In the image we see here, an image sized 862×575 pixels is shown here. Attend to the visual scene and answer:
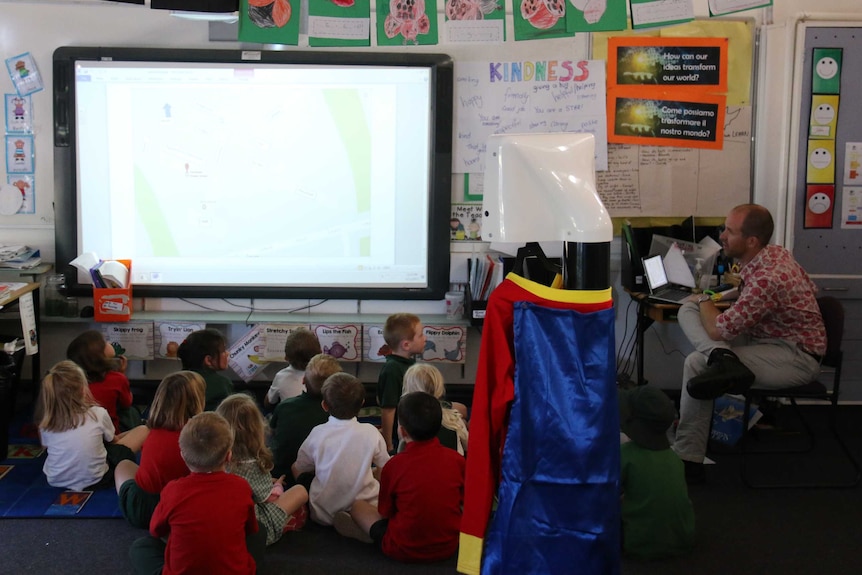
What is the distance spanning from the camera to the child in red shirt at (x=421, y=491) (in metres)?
2.57

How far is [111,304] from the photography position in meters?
4.15

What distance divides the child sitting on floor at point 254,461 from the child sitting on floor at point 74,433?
0.74 m

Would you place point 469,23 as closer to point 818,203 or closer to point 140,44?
point 140,44

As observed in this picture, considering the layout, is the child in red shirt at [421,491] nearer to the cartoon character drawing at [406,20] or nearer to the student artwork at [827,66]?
the cartoon character drawing at [406,20]

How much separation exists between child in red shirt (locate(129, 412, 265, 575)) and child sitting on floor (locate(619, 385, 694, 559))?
1177mm

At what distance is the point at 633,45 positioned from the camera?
4.23 m

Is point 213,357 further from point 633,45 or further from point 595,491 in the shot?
point 633,45

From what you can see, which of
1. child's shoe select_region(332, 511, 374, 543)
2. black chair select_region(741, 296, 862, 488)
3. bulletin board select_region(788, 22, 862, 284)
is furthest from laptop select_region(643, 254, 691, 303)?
child's shoe select_region(332, 511, 374, 543)

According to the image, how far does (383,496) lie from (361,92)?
229cm

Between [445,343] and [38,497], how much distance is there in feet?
6.43

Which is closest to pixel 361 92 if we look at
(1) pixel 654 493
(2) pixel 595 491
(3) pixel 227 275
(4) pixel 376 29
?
(4) pixel 376 29

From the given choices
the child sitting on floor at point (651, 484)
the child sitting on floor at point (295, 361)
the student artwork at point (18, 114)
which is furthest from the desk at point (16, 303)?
the child sitting on floor at point (651, 484)

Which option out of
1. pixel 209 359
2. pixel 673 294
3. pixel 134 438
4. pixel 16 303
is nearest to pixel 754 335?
pixel 673 294

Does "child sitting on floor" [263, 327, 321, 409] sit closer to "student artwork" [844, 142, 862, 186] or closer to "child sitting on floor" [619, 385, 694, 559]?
"child sitting on floor" [619, 385, 694, 559]
